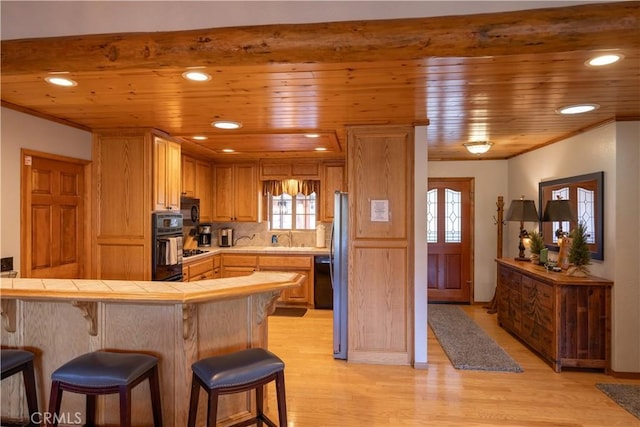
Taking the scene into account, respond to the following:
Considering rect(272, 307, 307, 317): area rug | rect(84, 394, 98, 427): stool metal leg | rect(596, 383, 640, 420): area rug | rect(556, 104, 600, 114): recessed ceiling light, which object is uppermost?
rect(556, 104, 600, 114): recessed ceiling light

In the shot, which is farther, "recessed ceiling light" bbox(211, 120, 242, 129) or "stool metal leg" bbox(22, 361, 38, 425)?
"recessed ceiling light" bbox(211, 120, 242, 129)

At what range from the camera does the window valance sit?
592cm

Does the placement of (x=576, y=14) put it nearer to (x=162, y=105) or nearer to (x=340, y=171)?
(x=162, y=105)

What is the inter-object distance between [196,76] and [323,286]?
3.72 meters

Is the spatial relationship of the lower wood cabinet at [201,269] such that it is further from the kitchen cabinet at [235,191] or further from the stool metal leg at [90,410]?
the stool metal leg at [90,410]

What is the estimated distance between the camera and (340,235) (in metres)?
3.66

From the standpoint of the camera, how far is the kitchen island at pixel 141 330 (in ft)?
7.39

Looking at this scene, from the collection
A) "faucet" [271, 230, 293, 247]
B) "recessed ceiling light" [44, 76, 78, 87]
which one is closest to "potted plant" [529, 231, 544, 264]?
"faucet" [271, 230, 293, 247]

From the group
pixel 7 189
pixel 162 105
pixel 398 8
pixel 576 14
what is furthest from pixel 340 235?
pixel 7 189

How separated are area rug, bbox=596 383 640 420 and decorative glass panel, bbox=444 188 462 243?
115 inches

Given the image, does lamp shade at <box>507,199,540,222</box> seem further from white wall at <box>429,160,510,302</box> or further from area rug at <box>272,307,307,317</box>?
area rug at <box>272,307,307,317</box>

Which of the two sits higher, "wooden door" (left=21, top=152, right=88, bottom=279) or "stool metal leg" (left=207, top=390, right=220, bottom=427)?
"wooden door" (left=21, top=152, right=88, bottom=279)

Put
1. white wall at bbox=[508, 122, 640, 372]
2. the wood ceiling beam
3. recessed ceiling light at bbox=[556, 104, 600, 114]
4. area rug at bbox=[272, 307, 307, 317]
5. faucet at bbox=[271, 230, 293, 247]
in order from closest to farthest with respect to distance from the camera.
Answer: the wood ceiling beam, recessed ceiling light at bbox=[556, 104, 600, 114], white wall at bbox=[508, 122, 640, 372], area rug at bbox=[272, 307, 307, 317], faucet at bbox=[271, 230, 293, 247]

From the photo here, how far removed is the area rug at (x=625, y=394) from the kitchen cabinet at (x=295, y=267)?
11.4 ft
